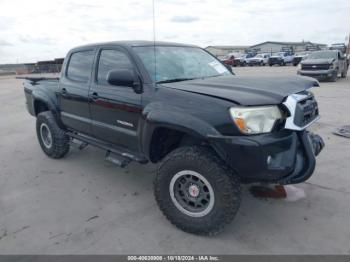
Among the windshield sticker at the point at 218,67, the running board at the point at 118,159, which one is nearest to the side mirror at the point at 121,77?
the running board at the point at 118,159

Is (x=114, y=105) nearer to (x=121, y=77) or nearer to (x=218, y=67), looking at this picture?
(x=121, y=77)

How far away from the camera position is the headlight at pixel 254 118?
265 cm

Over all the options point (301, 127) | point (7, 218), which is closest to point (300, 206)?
point (301, 127)

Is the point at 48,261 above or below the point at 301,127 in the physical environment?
below

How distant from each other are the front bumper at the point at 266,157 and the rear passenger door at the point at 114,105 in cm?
115

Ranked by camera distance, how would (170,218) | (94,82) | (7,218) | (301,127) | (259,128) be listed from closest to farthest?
(259,128) < (301,127) < (170,218) < (7,218) < (94,82)

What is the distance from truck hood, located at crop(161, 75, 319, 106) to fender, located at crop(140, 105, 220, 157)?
0.26m

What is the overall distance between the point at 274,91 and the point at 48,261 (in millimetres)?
2444

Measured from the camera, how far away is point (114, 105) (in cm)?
375

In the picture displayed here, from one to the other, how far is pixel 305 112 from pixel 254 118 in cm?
65

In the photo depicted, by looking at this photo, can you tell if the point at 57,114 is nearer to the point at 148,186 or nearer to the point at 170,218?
the point at 148,186

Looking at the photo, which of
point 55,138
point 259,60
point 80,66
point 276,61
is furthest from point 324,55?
point 259,60

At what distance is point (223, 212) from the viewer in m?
2.84

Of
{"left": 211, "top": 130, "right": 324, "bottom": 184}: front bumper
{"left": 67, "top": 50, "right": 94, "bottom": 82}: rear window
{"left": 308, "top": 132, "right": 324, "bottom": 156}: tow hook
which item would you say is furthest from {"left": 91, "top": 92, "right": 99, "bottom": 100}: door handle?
{"left": 308, "top": 132, "right": 324, "bottom": 156}: tow hook
